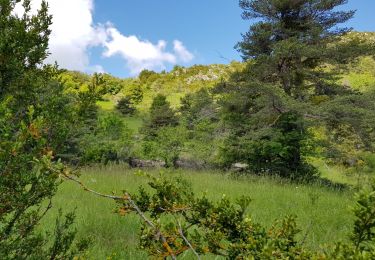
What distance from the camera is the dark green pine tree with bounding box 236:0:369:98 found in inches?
569

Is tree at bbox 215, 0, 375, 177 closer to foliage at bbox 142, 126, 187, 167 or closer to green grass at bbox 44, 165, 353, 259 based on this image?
green grass at bbox 44, 165, 353, 259

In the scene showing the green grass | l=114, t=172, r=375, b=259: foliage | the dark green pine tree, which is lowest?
the green grass

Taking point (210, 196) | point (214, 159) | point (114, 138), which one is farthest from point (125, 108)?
point (210, 196)

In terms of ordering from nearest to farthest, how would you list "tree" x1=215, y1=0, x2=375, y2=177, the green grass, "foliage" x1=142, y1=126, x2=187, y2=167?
the green grass, "tree" x1=215, y1=0, x2=375, y2=177, "foliage" x1=142, y1=126, x2=187, y2=167

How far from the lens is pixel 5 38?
119 inches

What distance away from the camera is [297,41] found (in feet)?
46.0

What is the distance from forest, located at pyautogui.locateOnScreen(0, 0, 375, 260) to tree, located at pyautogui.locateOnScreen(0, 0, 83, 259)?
12 mm

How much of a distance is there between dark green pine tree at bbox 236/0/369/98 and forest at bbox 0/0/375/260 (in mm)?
57

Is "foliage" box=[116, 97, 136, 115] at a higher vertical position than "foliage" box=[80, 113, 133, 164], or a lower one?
higher

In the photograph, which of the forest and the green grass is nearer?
the forest

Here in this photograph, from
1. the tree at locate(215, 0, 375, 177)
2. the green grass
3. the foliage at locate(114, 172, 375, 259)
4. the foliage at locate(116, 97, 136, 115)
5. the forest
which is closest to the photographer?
the foliage at locate(114, 172, 375, 259)

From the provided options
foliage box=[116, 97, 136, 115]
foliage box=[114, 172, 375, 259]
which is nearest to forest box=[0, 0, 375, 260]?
→ foliage box=[114, 172, 375, 259]

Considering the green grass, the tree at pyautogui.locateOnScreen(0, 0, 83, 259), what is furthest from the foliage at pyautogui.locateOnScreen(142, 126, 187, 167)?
the tree at pyautogui.locateOnScreen(0, 0, 83, 259)

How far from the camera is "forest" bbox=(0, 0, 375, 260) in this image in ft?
6.70
